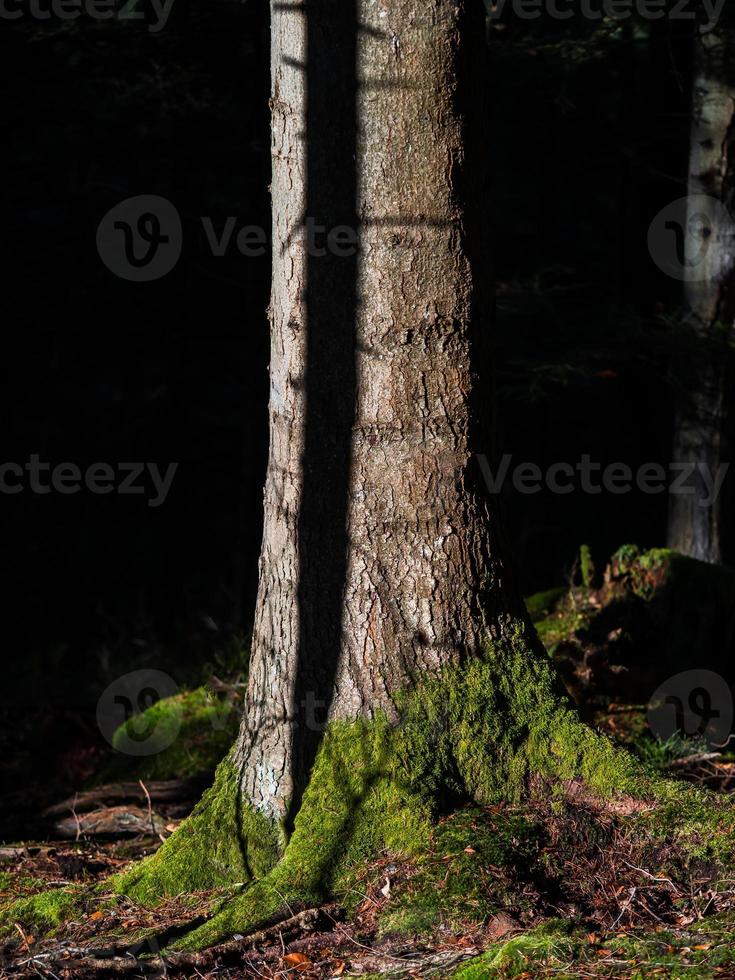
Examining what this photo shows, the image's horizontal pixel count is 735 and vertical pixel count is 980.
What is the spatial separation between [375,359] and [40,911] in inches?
92.6

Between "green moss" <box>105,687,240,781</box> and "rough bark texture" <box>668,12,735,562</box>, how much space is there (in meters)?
3.48

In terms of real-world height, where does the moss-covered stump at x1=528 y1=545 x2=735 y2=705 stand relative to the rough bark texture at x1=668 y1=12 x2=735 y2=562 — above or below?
below

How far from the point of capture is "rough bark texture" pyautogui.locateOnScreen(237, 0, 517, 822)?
3.56 metres

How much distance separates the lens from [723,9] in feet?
22.2

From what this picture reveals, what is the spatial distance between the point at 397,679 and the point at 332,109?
2005mm

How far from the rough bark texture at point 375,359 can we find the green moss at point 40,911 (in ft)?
2.83

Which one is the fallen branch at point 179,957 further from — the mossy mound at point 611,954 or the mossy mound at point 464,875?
the mossy mound at point 611,954

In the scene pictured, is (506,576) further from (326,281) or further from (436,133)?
(436,133)

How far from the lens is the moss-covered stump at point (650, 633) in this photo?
19.1ft

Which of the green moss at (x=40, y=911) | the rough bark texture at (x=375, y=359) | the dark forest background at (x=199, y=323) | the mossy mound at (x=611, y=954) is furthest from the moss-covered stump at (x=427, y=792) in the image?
the dark forest background at (x=199, y=323)

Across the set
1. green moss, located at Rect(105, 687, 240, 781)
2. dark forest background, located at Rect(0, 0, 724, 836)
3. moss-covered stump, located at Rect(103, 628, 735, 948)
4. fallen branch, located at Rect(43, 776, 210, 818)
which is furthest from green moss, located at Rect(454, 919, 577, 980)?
dark forest background, located at Rect(0, 0, 724, 836)

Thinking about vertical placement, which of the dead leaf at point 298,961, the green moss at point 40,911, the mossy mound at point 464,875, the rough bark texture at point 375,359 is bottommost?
the green moss at point 40,911

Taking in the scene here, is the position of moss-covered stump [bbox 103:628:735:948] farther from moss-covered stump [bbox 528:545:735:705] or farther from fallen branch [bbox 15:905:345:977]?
moss-covered stump [bbox 528:545:735:705]

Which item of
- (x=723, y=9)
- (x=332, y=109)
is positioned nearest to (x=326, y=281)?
(x=332, y=109)
